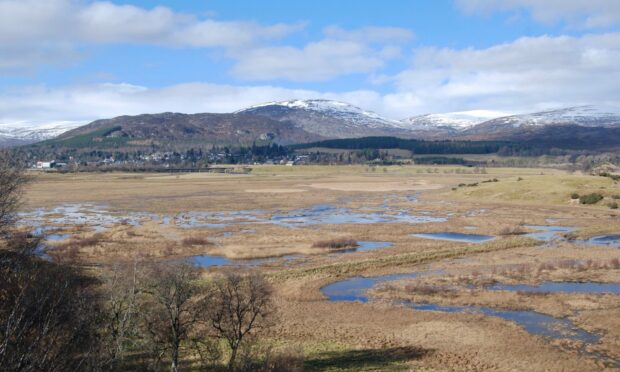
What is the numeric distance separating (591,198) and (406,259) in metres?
57.3

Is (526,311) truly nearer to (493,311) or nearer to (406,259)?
(493,311)

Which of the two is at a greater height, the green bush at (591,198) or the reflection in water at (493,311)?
the green bush at (591,198)

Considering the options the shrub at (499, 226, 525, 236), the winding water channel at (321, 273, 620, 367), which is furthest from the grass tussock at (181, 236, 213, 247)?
the shrub at (499, 226, 525, 236)

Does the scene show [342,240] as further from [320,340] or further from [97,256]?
[320,340]

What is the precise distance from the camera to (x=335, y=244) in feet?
180

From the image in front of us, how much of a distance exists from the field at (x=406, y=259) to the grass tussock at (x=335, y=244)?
0.26 m

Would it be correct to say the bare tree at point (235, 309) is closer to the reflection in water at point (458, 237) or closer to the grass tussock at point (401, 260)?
the grass tussock at point (401, 260)

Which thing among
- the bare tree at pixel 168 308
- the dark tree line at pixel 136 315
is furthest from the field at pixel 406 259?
the bare tree at pixel 168 308

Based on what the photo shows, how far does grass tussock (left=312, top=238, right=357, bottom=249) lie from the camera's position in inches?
2137

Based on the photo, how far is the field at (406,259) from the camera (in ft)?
87.4

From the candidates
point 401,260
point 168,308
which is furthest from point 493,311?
point 168,308

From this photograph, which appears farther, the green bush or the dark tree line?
the green bush

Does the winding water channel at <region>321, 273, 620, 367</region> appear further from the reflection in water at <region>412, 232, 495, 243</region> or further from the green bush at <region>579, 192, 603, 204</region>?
the green bush at <region>579, 192, 603, 204</region>

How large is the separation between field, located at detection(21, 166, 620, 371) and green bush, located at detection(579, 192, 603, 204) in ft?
3.50
